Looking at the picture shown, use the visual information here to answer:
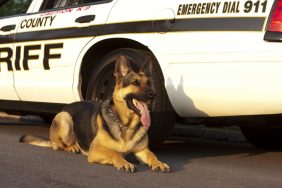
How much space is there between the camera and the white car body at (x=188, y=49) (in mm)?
4801

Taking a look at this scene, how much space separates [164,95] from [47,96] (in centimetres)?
152

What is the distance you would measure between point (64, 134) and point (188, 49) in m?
1.53

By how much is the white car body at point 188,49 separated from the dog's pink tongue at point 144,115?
298 mm

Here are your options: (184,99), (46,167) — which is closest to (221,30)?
(184,99)

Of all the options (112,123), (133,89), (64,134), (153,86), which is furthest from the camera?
(64,134)

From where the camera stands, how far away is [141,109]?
522cm

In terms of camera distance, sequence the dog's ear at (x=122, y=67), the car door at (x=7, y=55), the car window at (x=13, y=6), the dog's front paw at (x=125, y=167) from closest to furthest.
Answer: the dog's front paw at (x=125, y=167) < the dog's ear at (x=122, y=67) < the car door at (x=7, y=55) < the car window at (x=13, y=6)

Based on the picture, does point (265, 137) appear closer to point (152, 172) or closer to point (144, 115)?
point (144, 115)

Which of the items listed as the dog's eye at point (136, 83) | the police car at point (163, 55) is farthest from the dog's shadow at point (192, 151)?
the dog's eye at point (136, 83)

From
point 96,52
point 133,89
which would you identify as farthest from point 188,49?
point 96,52

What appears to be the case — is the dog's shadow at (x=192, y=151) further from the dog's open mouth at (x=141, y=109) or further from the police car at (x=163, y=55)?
the dog's open mouth at (x=141, y=109)

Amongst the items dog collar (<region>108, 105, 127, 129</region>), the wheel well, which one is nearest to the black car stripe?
the wheel well

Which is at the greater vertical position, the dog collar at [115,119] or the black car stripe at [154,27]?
the black car stripe at [154,27]

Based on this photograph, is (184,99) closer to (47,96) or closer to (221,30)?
(221,30)
